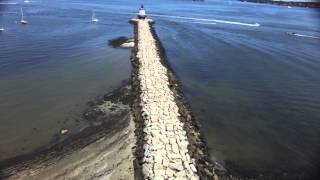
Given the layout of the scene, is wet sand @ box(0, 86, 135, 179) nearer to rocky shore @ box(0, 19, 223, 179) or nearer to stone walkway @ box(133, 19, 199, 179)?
rocky shore @ box(0, 19, 223, 179)

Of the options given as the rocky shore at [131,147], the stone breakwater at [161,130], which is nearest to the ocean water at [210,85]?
the rocky shore at [131,147]

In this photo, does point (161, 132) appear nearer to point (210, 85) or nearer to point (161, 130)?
point (161, 130)

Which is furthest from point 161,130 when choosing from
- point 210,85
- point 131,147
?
point 210,85

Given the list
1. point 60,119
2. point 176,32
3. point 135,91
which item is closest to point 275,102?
point 135,91

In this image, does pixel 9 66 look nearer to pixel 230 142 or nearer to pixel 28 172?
pixel 28 172

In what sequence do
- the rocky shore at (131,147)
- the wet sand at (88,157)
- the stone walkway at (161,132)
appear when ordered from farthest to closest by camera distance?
the wet sand at (88,157)
the rocky shore at (131,147)
the stone walkway at (161,132)

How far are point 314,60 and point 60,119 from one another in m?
22.8

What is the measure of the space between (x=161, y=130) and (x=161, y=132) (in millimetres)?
185

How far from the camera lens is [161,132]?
16.0 meters

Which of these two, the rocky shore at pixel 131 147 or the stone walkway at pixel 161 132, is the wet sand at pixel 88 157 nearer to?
the rocky shore at pixel 131 147

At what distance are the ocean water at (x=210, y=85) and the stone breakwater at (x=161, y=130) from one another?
161 centimetres

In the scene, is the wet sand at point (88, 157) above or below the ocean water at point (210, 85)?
below

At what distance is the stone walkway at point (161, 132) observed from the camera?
13.4 m

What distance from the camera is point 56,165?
14742 millimetres
